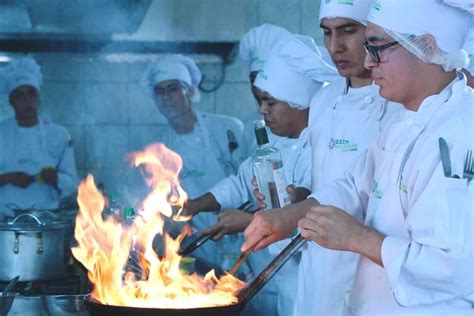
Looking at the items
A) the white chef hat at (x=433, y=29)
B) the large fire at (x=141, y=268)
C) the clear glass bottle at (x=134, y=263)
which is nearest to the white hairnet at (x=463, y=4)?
the white chef hat at (x=433, y=29)

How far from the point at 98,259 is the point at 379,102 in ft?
3.47

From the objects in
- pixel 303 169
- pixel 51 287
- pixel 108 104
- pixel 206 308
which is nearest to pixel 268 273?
pixel 206 308

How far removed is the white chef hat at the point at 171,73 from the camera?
5.12 meters

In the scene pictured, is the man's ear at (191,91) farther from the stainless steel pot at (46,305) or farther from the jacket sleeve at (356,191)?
the jacket sleeve at (356,191)

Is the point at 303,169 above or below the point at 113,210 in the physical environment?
above

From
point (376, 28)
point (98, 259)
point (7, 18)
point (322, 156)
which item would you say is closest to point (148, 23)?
point (7, 18)

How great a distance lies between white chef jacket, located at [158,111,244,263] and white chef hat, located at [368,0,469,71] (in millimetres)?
2728

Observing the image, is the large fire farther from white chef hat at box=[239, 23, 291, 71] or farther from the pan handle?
white chef hat at box=[239, 23, 291, 71]

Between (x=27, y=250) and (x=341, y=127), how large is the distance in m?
1.32

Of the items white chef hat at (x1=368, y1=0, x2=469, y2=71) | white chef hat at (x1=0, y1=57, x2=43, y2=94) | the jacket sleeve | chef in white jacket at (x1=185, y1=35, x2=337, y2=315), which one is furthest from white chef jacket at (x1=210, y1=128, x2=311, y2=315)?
white chef hat at (x1=0, y1=57, x2=43, y2=94)

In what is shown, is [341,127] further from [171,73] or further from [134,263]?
[171,73]

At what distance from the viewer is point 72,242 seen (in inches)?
149

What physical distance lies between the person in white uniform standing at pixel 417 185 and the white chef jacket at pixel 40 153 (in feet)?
10.7

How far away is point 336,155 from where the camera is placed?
300cm
